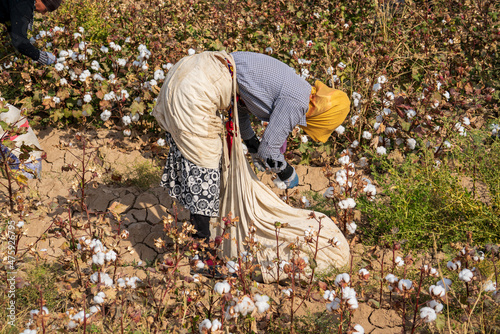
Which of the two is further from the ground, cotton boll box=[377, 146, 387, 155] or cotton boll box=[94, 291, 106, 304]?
cotton boll box=[377, 146, 387, 155]

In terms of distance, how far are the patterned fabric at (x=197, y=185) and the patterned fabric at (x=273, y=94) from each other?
39 centimetres

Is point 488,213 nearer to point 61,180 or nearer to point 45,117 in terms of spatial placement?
point 61,180

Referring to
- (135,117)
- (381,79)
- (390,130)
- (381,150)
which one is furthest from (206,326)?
(381,79)

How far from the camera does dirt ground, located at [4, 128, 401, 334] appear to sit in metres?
2.78

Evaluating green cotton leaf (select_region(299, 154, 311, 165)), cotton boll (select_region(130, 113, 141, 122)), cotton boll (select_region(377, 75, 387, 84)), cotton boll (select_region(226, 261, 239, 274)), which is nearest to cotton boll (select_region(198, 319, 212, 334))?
cotton boll (select_region(226, 261, 239, 274))

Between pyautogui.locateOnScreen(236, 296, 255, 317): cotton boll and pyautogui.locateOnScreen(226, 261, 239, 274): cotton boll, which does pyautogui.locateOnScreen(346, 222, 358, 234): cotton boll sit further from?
pyautogui.locateOnScreen(236, 296, 255, 317): cotton boll

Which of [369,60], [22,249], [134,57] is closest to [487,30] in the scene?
[369,60]

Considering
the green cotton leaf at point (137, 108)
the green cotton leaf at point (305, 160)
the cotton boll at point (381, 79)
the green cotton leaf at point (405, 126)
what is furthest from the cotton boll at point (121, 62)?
the green cotton leaf at point (405, 126)

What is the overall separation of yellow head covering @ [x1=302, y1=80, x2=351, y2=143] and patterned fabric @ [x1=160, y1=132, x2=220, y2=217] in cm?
68

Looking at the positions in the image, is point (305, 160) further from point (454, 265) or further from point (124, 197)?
point (454, 265)

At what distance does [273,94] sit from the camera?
2.59 m

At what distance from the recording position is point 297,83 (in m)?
2.60

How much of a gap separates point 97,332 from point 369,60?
Result: 3380 millimetres

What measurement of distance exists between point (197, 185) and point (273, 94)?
2.39 feet
